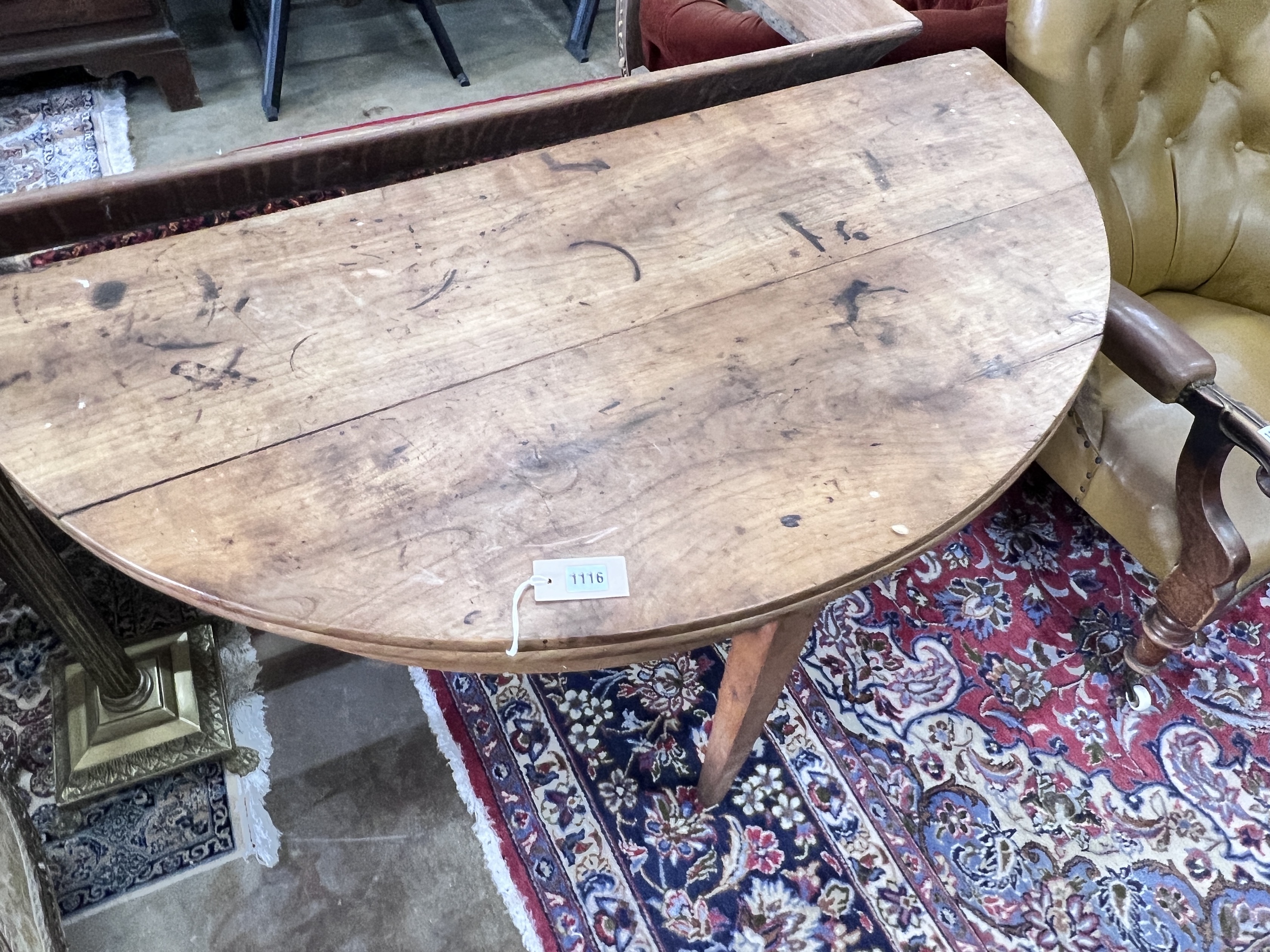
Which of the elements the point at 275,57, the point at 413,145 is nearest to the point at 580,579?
the point at 413,145

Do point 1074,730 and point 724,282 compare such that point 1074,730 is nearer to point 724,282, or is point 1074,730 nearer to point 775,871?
point 775,871

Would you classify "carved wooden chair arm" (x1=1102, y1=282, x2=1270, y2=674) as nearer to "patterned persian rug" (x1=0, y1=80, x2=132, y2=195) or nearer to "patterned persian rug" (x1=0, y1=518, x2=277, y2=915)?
"patterned persian rug" (x1=0, y1=518, x2=277, y2=915)

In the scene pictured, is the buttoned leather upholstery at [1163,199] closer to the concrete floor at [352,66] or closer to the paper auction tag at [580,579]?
the paper auction tag at [580,579]

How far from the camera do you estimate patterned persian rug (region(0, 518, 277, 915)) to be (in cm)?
112

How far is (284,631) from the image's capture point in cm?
59

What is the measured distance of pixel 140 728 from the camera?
1190 millimetres

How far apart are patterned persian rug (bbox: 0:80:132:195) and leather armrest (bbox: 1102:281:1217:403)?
7.17 ft

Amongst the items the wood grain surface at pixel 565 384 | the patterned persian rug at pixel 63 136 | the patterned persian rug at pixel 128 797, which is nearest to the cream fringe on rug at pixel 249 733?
the patterned persian rug at pixel 128 797

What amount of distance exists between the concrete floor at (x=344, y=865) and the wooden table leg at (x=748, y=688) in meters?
0.35

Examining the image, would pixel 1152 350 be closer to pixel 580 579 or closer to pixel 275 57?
pixel 580 579

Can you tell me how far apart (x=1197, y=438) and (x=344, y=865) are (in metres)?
1.23

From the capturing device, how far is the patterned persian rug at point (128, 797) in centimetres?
112

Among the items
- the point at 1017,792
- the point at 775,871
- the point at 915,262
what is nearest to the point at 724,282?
the point at 915,262

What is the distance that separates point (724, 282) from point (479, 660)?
17.5 inches
